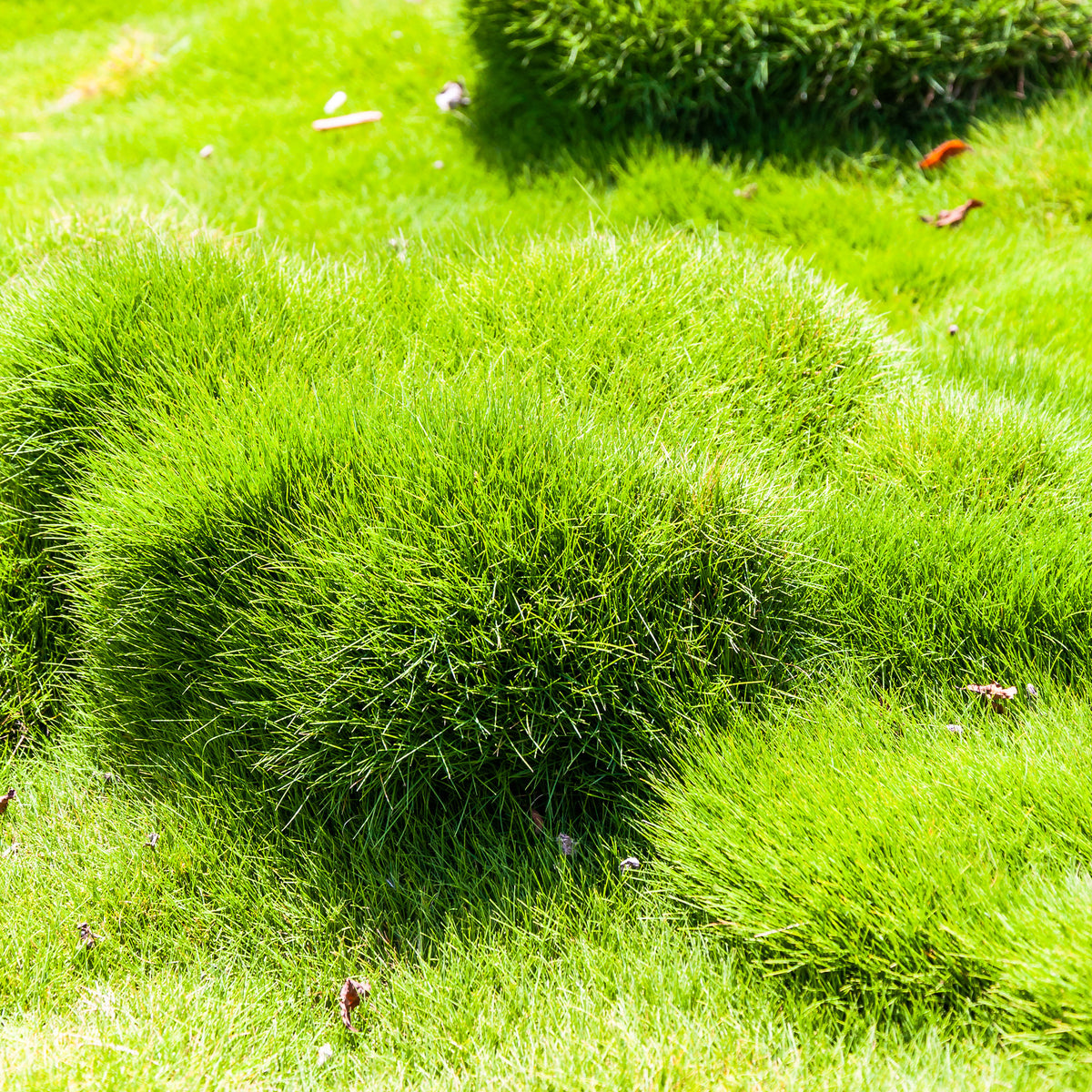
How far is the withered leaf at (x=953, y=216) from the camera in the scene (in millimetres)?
3783

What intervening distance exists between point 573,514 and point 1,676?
1787 millimetres

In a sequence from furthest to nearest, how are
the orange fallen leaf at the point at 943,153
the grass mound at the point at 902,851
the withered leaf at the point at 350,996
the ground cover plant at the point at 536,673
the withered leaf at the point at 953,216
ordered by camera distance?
the orange fallen leaf at the point at 943,153
the withered leaf at the point at 953,216
the withered leaf at the point at 350,996
the ground cover plant at the point at 536,673
the grass mound at the point at 902,851

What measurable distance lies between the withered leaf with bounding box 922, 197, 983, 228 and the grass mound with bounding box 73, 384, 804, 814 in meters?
2.18

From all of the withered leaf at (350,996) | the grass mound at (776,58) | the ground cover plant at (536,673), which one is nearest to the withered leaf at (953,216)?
the grass mound at (776,58)

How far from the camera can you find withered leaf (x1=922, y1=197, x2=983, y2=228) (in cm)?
378

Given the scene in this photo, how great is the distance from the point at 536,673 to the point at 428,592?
321 millimetres

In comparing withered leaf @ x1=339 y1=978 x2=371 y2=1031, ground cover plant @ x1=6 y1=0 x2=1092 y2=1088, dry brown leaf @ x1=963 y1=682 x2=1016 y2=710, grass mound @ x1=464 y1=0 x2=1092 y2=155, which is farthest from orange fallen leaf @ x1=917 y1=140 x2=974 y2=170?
withered leaf @ x1=339 y1=978 x2=371 y2=1031

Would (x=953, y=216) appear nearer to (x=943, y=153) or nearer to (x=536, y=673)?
(x=943, y=153)

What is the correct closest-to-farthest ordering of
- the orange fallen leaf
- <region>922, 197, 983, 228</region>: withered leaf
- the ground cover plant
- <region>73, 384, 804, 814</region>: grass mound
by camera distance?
the ground cover plant, <region>73, 384, 804, 814</region>: grass mound, <region>922, 197, 983, 228</region>: withered leaf, the orange fallen leaf

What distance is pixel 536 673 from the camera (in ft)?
7.23

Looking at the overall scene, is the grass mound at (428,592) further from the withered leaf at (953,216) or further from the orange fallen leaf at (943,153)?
the orange fallen leaf at (943,153)

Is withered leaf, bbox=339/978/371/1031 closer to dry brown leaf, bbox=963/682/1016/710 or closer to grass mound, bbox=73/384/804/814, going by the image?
grass mound, bbox=73/384/804/814

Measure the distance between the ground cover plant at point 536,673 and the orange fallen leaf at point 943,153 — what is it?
103cm

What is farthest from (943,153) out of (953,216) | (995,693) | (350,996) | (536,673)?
(350,996)
